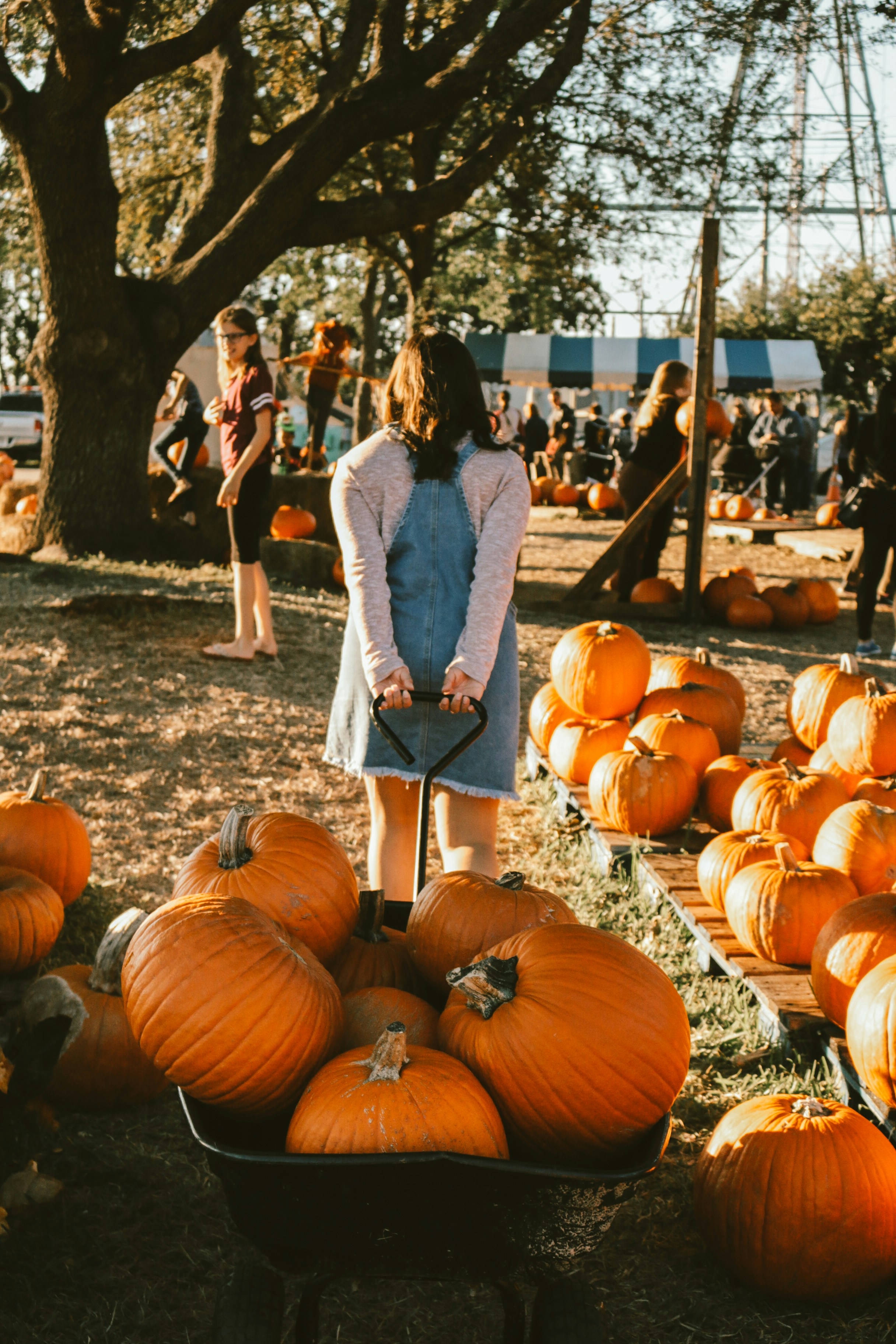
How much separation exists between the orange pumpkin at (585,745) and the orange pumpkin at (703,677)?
1.02 ft

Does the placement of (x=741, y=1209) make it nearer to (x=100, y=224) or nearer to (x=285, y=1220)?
(x=285, y=1220)

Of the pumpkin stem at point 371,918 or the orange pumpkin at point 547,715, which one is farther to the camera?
the orange pumpkin at point 547,715

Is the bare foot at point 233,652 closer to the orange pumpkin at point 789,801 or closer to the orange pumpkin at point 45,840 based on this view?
the orange pumpkin at point 45,840

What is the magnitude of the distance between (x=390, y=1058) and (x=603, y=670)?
3.33 meters

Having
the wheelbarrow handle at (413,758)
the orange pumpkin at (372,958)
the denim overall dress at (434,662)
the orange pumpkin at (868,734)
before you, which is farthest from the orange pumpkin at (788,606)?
the orange pumpkin at (372,958)

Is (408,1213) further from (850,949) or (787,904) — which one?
(787,904)

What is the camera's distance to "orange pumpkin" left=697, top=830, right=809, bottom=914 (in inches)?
134

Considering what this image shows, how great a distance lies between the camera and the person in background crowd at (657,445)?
355 inches

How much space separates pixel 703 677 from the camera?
5.02m

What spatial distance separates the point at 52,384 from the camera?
9.70 meters

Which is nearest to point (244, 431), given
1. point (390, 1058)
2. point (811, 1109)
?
point (811, 1109)

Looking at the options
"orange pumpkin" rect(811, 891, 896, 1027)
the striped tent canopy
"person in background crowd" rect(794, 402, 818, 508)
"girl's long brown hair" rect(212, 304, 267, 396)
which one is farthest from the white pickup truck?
"orange pumpkin" rect(811, 891, 896, 1027)

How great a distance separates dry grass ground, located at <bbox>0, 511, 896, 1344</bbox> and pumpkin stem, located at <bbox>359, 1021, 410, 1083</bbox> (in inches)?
36.9

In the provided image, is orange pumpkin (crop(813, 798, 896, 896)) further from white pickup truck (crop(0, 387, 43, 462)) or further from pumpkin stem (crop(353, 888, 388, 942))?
white pickup truck (crop(0, 387, 43, 462))
